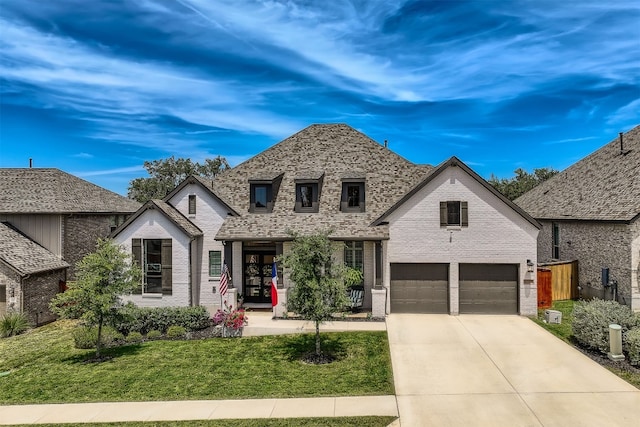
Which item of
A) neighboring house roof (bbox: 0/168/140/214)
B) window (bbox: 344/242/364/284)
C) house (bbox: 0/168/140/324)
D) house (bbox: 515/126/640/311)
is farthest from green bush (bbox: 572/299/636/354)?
neighboring house roof (bbox: 0/168/140/214)

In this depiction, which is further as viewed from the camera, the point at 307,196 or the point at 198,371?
the point at 307,196

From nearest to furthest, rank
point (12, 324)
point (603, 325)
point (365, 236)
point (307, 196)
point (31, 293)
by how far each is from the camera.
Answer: point (603, 325) → point (12, 324) → point (365, 236) → point (31, 293) → point (307, 196)

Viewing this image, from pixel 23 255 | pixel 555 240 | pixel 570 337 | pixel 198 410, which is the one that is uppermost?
pixel 555 240

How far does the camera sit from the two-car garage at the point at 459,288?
719 inches

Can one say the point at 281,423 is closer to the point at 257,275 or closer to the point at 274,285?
the point at 274,285

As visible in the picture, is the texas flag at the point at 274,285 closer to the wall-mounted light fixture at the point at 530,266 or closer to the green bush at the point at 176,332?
the green bush at the point at 176,332

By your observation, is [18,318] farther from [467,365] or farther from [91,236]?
[467,365]

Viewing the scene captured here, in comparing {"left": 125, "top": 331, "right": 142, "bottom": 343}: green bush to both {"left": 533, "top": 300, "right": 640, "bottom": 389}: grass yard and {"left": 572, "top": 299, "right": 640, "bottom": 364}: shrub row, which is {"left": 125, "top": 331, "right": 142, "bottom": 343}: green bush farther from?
{"left": 572, "top": 299, "right": 640, "bottom": 364}: shrub row

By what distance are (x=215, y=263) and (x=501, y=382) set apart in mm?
14173

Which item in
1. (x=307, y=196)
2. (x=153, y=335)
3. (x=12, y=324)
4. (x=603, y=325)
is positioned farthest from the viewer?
(x=307, y=196)

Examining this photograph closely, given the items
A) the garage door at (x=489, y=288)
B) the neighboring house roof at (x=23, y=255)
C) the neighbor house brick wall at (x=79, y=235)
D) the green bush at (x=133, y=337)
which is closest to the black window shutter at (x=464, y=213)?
the garage door at (x=489, y=288)

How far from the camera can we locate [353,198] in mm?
20547

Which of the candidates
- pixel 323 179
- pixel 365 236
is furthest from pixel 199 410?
pixel 323 179

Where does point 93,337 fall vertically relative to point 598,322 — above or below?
below
